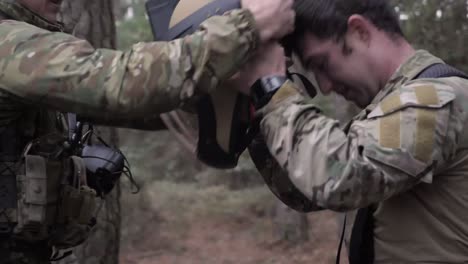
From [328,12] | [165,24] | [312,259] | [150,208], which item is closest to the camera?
[328,12]

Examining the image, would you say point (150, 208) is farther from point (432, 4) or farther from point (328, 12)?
point (328, 12)

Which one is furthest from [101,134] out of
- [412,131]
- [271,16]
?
[412,131]

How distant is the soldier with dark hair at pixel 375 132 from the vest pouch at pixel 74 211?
107cm

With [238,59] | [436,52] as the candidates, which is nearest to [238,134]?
[238,59]

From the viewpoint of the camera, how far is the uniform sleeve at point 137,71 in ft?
6.79

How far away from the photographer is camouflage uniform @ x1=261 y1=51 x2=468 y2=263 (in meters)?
2.00

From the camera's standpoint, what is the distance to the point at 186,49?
2.09 m

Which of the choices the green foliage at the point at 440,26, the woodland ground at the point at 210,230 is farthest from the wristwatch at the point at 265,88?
the woodland ground at the point at 210,230

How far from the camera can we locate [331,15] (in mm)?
2279

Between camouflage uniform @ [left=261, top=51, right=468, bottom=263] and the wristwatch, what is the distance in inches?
0.9

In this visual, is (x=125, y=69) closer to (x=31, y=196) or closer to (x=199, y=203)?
(x=31, y=196)

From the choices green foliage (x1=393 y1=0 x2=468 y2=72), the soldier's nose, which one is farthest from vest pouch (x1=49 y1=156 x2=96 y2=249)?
green foliage (x1=393 y1=0 x2=468 y2=72)

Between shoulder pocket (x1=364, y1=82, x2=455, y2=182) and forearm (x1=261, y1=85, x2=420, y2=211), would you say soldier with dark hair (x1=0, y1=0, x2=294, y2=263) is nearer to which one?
forearm (x1=261, y1=85, x2=420, y2=211)

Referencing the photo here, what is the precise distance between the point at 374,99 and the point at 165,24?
81 cm
